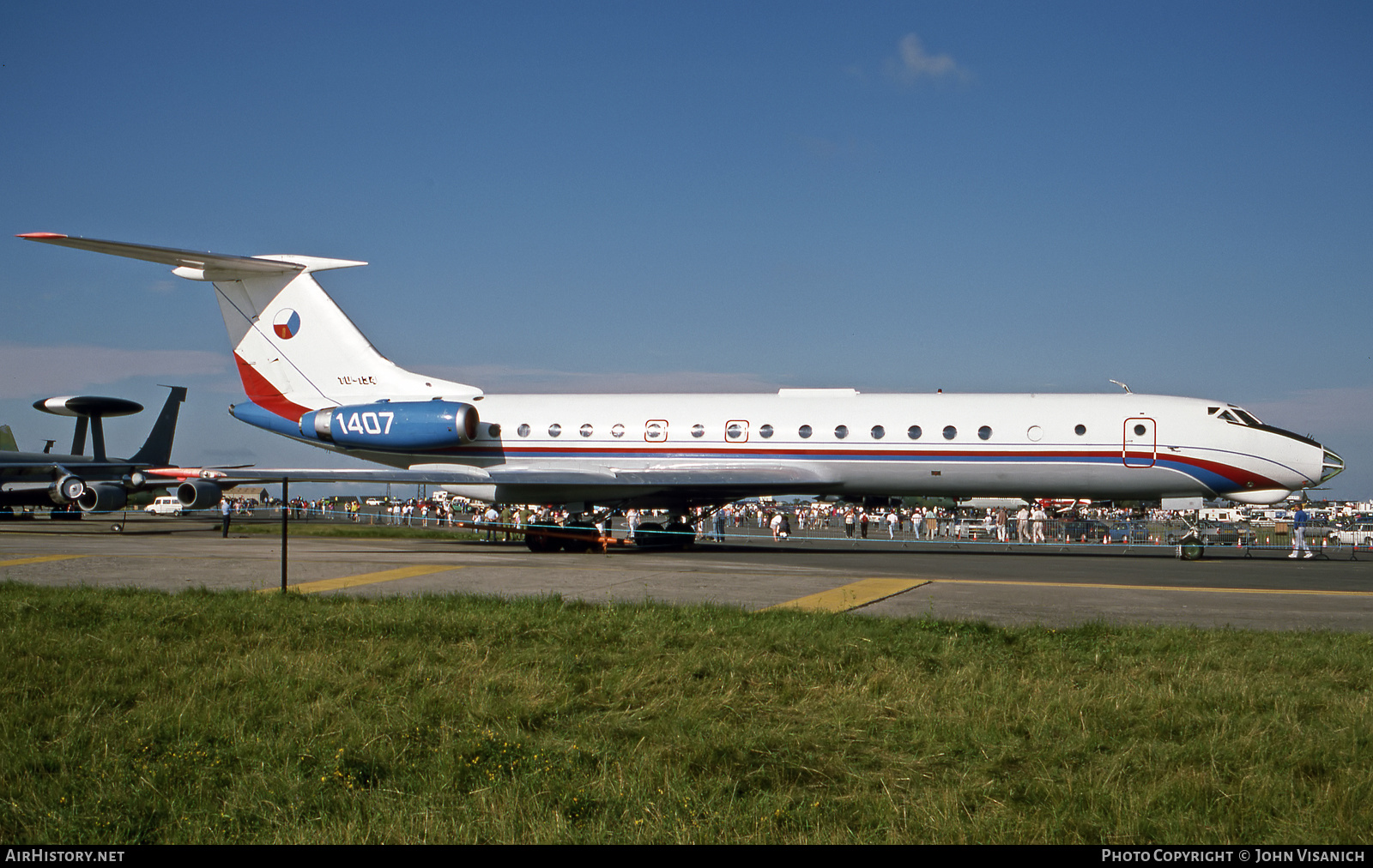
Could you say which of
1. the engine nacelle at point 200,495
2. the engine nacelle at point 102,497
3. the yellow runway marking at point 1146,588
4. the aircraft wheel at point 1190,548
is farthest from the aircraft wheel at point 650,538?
the engine nacelle at point 102,497

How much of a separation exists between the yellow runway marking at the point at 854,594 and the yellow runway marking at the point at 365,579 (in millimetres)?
5554

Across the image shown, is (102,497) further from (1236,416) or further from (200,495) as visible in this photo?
(1236,416)

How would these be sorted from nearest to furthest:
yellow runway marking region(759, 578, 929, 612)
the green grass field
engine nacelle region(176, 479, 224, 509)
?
1. the green grass field
2. yellow runway marking region(759, 578, 929, 612)
3. engine nacelle region(176, 479, 224, 509)

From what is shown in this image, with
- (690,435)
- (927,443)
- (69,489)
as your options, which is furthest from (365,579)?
(69,489)

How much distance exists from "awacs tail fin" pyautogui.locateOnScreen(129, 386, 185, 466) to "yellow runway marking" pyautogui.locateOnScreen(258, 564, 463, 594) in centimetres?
3520


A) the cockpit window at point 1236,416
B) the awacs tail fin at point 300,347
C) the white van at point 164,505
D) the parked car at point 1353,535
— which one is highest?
the awacs tail fin at point 300,347

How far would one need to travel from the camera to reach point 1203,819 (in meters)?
4.54

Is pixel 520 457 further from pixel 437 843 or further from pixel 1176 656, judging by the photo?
pixel 437 843

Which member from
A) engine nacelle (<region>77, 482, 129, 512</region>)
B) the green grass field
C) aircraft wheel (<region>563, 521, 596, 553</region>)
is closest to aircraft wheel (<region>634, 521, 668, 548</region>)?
aircraft wheel (<region>563, 521, 596, 553</region>)

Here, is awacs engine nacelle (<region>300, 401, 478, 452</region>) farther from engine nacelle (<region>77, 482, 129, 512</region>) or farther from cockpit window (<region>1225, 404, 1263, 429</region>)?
cockpit window (<region>1225, 404, 1263, 429</region>)

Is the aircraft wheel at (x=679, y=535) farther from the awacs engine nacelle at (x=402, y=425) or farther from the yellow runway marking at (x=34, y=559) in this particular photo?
the yellow runway marking at (x=34, y=559)

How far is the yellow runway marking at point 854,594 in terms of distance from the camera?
11.1 m

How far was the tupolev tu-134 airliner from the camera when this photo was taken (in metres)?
20.9

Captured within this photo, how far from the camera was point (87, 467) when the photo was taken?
123 ft
